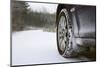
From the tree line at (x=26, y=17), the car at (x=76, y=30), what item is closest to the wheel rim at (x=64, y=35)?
the car at (x=76, y=30)

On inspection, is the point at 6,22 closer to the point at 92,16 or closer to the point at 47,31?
the point at 47,31

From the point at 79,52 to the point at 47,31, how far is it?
0.58m

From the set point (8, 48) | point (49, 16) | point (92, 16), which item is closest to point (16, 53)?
point (8, 48)

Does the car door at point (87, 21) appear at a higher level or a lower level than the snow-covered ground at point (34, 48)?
higher

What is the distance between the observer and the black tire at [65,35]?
241cm

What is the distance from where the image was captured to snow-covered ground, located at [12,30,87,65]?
2.21m

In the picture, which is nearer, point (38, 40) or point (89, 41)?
point (38, 40)

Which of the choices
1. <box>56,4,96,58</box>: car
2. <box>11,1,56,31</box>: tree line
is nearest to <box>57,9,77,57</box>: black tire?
<box>56,4,96,58</box>: car

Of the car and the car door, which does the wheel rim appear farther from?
the car door

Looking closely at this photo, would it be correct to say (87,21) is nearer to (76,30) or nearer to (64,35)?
(76,30)

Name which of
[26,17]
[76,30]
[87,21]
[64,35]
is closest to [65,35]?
[64,35]

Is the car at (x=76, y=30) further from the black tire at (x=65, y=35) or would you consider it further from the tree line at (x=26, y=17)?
the tree line at (x=26, y=17)

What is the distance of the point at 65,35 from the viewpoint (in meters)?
2.44

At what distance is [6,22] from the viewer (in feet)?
7.18
